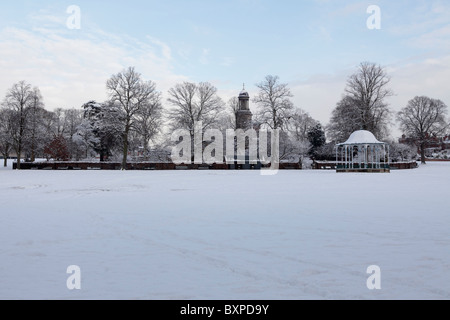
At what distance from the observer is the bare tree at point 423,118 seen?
192ft

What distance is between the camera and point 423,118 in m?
59.4

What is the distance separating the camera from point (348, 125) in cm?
4794

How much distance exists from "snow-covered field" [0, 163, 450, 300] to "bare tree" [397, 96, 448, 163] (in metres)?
55.6

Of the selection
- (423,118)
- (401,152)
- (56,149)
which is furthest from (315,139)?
(56,149)

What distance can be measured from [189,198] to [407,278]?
8894 millimetres

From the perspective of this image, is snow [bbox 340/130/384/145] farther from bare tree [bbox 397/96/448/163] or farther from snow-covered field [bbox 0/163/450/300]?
bare tree [bbox 397/96/448/163]

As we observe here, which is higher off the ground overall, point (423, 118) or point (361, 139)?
point (423, 118)

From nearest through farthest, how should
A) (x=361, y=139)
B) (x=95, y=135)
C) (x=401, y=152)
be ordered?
(x=361, y=139) < (x=95, y=135) < (x=401, y=152)

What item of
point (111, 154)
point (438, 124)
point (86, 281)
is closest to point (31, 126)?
point (111, 154)

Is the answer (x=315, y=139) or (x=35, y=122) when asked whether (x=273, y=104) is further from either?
(x=35, y=122)

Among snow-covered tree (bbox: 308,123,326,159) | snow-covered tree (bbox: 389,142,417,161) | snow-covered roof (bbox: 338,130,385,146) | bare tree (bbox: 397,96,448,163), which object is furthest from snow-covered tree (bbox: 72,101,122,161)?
bare tree (bbox: 397,96,448,163)

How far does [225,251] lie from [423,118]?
63.3m

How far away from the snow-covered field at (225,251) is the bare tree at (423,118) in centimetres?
5560

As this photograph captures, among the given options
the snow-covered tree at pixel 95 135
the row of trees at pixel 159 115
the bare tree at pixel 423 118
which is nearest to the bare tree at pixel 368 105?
the row of trees at pixel 159 115
